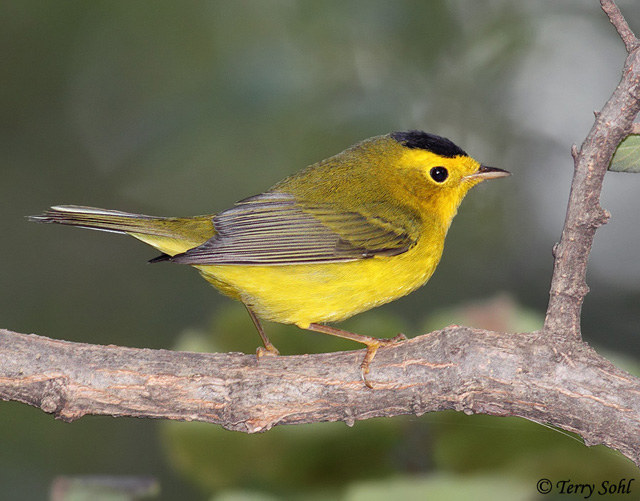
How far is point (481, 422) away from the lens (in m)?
3.33

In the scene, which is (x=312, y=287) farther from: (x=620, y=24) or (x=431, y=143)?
(x=620, y=24)

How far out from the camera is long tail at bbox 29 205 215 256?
3.48 metres

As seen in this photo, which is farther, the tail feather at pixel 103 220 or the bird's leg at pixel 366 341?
the tail feather at pixel 103 220

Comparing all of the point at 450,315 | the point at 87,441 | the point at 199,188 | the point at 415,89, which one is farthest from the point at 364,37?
the point at 87,441

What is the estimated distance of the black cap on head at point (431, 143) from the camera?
405cm

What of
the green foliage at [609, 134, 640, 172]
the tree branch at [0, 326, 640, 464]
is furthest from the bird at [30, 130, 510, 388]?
the green foliage at [609, 134, 640, 172]

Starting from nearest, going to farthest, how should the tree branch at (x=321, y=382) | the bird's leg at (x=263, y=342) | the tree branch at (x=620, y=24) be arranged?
the tree branch at (x=620, y=24) < the tree branch at (x=321, y=382) < the bird's leg at (x=263, y=342)

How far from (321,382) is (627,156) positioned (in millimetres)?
1511

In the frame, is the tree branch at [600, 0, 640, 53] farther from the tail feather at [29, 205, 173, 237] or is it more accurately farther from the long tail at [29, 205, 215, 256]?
the tail feather at [29, 205, 173, 237]

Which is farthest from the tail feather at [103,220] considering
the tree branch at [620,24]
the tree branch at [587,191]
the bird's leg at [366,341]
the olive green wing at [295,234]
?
the tree branch at [620,24]

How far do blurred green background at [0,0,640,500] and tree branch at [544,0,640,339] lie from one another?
246 mm

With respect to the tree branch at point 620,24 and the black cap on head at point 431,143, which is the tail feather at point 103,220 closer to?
the black cap on head at point 431,143

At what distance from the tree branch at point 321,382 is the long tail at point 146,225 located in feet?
2.15

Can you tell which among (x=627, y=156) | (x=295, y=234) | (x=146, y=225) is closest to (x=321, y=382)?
(x=295, y=234)
